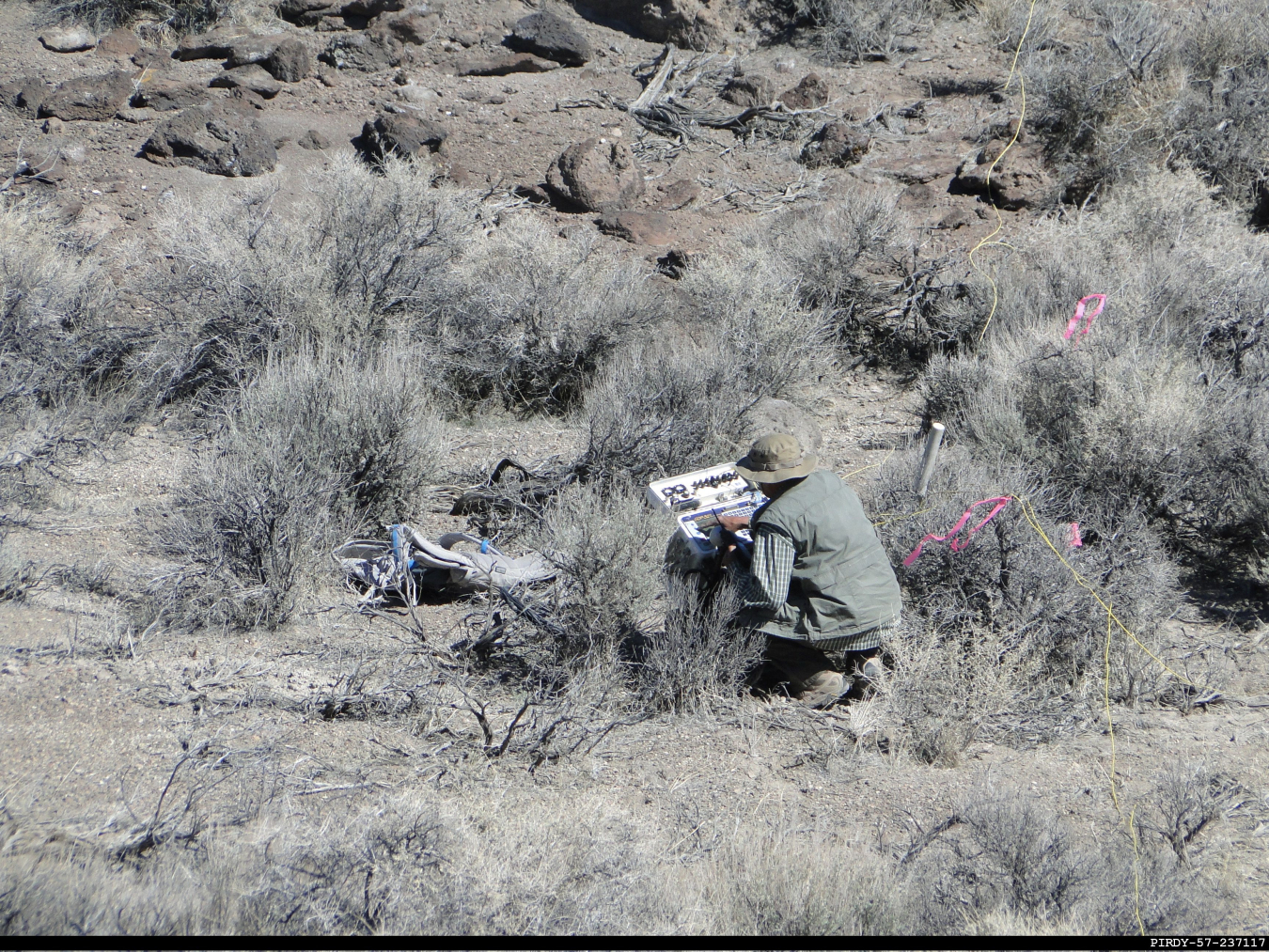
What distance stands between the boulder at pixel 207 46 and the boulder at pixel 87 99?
1.69 m

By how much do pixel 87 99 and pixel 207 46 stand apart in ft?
7.44

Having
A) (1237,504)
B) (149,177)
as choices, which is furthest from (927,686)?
(149,177)

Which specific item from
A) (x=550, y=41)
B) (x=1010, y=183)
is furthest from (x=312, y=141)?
(x=1010, y=183)

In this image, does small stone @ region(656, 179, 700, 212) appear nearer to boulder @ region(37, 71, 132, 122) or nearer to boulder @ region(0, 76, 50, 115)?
boulder @ region(37, 71, 132, 122)

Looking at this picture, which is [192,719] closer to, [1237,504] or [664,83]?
[1237,504]

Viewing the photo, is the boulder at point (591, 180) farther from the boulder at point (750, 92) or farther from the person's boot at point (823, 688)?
the person's boot at point (823, 688)

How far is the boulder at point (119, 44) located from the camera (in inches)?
531

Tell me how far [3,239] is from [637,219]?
18.8 feet

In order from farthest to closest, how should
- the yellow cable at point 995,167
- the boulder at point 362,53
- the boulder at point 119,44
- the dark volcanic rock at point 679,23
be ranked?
the dark volcanic rock at point 679,23, the boulder at point 119,44, the boulder at point 362,53, the yellow cable at point 995,167

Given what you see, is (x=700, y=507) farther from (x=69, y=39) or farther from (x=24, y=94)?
(x=69, y=39)

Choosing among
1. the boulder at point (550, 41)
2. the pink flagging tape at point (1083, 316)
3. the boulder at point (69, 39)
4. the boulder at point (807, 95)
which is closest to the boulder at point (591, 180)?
the boulder at point (807, 95)

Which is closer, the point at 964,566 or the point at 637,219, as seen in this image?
the point at 964,566

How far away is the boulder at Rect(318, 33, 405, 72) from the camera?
13344 mm

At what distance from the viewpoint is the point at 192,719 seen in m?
3.85
